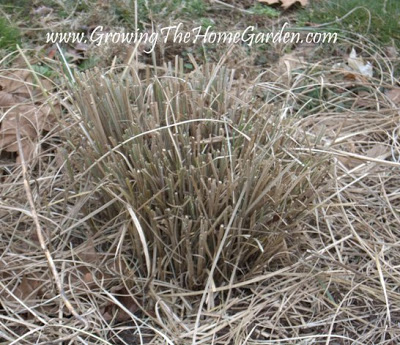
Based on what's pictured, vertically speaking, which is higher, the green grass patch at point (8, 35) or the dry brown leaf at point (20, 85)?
the green grass patch at point (8, 35)

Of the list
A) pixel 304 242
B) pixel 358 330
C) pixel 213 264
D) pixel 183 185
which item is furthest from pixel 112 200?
pixel 358 330

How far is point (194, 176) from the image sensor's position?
5.41 feet

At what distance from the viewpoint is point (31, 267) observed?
174 cm

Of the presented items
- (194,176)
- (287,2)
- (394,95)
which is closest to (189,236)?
(194,176)

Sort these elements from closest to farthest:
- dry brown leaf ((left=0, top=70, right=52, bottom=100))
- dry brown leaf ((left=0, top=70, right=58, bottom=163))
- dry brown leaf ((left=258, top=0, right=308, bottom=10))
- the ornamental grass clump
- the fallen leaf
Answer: the ornamental grass clump
dry brown leaf ((left=0, top=70, right=58, bottom=163))
dry brown leaf ((left=0, top=70, right=52, bottom=100))
the fallen leaf
dry brown leaf ((left=258, top=0, right=308, bottom=10))

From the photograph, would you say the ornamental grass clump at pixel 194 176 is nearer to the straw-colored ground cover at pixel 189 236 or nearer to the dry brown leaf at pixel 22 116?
the straw-colored ground cover at pixel 189 236

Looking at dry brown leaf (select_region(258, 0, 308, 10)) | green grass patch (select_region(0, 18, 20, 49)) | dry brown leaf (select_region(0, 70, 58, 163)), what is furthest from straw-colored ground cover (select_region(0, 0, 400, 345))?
dry brown leaf (select_region(258, 0, 308, 10))

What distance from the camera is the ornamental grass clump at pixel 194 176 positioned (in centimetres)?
163

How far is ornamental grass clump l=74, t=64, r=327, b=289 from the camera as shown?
5.34 feet

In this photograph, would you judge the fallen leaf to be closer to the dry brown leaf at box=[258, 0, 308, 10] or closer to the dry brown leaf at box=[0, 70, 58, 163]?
the dry brown leaf at box=[258, 0, 308, 10]

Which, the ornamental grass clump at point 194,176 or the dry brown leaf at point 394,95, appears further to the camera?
the dry brown leaf at point 394,95

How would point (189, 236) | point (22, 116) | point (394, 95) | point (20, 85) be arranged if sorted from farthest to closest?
point (394, 95) < point (20, 85) < point (22, 116) < point (189, 236)

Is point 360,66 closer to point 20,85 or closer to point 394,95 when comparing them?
point 394,95

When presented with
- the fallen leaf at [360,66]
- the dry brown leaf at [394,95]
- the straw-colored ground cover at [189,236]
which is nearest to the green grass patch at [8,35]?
the straw-colored ground cover at [189,236]
